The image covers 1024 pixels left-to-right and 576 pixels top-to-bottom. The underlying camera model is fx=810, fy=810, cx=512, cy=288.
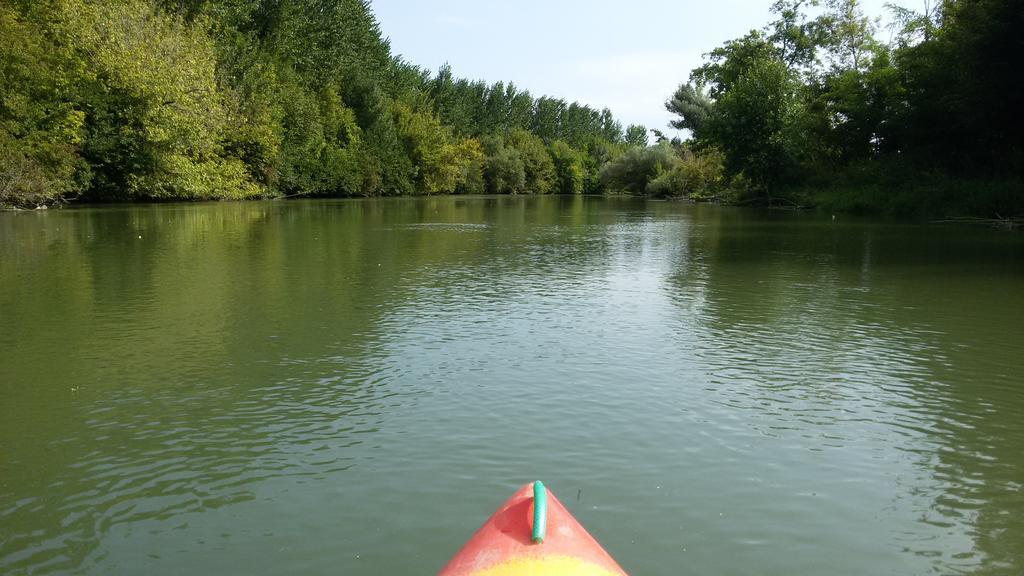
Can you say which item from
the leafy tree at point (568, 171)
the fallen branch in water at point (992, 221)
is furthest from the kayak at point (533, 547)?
the leafy tree at point (568, 171)

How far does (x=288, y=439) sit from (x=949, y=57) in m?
37.1

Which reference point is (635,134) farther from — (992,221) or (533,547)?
(533,547)

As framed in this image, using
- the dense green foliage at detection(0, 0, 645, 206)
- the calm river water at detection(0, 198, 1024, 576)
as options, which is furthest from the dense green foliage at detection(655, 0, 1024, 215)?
the dense green foliage at detection(0, 0, 645, 206)

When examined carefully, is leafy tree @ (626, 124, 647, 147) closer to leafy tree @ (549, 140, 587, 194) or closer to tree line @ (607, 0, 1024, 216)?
leafy tree @ (549, 140, 587, 194)

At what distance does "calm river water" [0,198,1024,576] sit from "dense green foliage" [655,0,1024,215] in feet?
A: 61.7

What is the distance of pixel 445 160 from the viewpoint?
280ft

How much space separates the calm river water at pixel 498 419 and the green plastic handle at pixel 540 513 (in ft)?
→ 3.90

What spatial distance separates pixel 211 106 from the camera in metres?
45.2

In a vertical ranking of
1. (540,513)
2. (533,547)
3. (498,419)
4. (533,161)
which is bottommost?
(498,419)

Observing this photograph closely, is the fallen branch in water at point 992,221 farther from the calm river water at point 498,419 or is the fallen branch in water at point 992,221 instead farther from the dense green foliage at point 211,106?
the dense green foliage at point 211,106

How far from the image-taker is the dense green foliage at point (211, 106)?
36375mm

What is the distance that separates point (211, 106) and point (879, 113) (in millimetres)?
36719

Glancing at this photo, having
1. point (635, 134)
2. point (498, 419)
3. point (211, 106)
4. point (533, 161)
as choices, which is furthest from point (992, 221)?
point (635, 134)

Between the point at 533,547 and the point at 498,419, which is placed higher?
the point at 533,547
